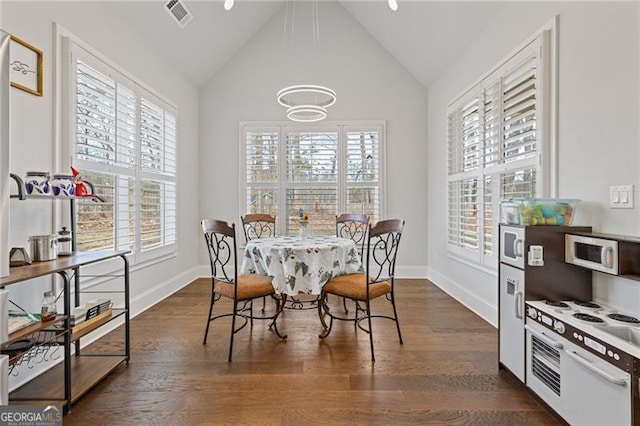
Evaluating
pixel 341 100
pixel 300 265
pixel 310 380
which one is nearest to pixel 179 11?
pixel 341 100

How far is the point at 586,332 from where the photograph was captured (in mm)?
1555

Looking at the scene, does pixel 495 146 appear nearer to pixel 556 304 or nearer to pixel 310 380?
pixel 556 304

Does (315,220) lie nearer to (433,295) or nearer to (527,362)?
(433,295)

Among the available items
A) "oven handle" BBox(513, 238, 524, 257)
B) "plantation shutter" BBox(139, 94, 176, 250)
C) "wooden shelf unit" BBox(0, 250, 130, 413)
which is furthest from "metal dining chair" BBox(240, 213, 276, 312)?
"oven handle" BBox(513, 238, 524, 257)

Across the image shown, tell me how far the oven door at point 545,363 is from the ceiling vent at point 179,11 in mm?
4140

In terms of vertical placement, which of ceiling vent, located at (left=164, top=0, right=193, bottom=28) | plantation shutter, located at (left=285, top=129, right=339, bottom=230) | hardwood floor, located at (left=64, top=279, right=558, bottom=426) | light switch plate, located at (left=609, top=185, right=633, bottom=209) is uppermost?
ceiling vent, located at (left=164, top=0, right=193, bottom=28)

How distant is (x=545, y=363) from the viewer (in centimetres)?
186

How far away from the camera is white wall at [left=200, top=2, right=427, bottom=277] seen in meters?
5.08

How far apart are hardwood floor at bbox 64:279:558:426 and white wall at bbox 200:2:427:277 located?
2.22 metres

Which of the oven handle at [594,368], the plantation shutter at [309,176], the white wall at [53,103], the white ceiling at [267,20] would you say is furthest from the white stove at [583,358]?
the plantation shutter at [309,176]

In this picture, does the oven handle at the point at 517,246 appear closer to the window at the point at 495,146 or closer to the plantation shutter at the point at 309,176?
the window at the point at 495,146

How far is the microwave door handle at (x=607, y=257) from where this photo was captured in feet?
5.45

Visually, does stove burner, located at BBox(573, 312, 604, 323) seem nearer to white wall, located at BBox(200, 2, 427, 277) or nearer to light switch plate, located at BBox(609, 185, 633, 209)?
light switch plate, located at BBox(609, 185, 633, 209)

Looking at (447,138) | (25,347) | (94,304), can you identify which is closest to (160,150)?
(94,304)
